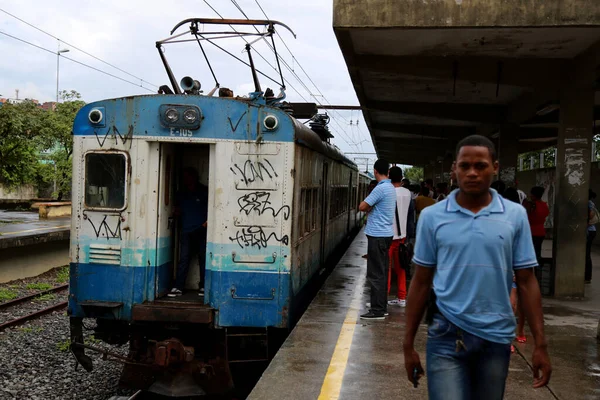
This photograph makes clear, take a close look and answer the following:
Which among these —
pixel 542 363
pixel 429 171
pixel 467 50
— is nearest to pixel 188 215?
pixel 542 363

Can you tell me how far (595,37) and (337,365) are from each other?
606 cm

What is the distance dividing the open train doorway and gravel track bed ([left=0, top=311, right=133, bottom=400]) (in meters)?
1.48

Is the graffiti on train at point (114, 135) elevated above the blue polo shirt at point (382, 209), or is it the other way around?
the graffiti on train at point (114, 135)

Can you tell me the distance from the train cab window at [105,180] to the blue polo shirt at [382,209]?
268 centimetres

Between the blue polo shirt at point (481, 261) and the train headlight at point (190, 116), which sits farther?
the train headlight at point (190, 116)

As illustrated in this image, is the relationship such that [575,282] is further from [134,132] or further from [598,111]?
[598,111]

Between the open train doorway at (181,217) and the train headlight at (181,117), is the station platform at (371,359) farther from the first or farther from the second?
the train headlight at (181,117)

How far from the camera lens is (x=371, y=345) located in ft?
21.4

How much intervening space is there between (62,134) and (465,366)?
26.8 metres

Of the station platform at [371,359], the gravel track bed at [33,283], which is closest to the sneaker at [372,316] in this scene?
the station platform at [371,359]

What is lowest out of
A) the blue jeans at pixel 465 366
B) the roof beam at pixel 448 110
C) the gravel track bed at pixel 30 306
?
the gravel track bed at pixel 30 306

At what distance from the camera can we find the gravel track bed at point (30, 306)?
10.9 metres

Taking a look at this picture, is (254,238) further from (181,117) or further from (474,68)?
(474,68)

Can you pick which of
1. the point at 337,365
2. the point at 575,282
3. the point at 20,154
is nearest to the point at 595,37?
the point at 575,282
